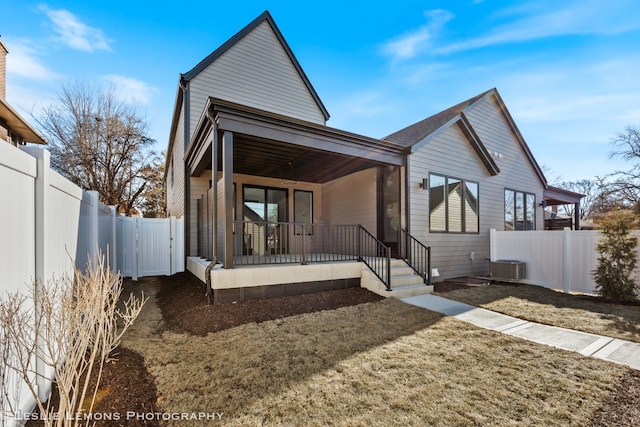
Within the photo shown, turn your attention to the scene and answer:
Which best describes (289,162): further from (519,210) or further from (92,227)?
(519,210)

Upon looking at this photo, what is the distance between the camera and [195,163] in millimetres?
7344

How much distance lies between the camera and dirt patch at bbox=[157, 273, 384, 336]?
4.30 metres

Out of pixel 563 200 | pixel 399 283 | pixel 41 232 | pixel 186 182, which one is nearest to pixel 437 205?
pixel 399 283

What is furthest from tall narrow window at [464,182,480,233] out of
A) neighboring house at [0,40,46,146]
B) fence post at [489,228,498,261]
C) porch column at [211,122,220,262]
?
neighboring house at [0,40,46,146]

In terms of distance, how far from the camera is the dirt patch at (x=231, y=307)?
14.1ft

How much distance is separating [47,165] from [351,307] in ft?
14.9

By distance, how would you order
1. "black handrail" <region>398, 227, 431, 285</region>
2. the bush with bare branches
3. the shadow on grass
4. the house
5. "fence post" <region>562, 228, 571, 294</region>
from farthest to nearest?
"black handrail" <region>398, 227, 431, 285</region>
"fence post" <region>562, 228, 571, 294</region>
the house
the shadow on grass
the bush with bare branches

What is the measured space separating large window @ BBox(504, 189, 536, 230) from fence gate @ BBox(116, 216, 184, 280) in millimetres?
10895

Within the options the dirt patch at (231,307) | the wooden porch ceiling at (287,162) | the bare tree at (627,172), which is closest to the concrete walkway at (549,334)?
the dirt patch at (231,307)

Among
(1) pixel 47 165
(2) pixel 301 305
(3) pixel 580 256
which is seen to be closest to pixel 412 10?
(3) pixel 580 256

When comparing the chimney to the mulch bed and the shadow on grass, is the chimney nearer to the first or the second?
the mulch bed

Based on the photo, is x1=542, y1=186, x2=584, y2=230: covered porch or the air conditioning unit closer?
the air conditioning unit

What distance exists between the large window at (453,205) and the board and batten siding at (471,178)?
165 millimetres

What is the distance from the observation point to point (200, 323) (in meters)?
4.28
